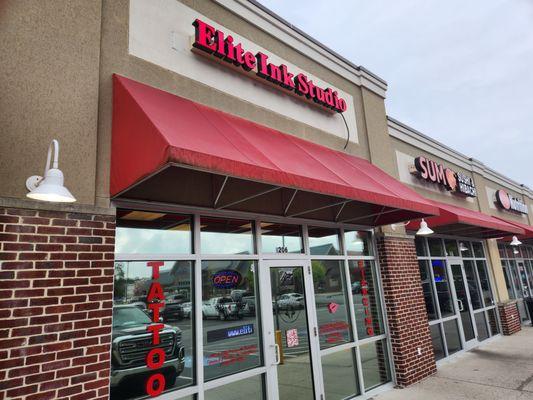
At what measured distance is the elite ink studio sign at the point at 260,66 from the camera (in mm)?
5367

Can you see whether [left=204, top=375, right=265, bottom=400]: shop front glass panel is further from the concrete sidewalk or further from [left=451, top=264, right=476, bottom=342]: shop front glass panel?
[left=451, top=264, right=476, bottom=342]: shop front glass panel

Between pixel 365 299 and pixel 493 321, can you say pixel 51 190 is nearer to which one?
pixel 365 299

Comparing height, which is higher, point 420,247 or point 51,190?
point 51,190

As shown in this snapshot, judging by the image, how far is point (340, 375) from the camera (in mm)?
6352

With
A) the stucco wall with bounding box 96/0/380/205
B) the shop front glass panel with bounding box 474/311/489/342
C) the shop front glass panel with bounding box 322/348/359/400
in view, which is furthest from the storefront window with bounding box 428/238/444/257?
the shop front glass panel with bounding box 322/348/359/400

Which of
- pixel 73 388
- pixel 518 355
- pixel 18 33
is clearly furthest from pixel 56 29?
pixel 518 355

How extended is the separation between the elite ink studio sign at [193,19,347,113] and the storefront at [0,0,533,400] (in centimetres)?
3

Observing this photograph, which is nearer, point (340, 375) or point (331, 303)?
point (340, 375)

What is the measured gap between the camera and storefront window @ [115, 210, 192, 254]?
429cm

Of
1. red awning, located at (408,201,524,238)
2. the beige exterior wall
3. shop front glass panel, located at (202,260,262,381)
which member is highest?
the beige exterior wall

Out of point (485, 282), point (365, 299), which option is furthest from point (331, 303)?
point (485, 282)

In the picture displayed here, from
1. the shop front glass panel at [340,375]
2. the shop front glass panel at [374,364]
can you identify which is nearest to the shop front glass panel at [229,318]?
the shop front glass panel at [340,375]

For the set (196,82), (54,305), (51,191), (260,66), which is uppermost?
(260,66)

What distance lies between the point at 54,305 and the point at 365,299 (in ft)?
18.2
